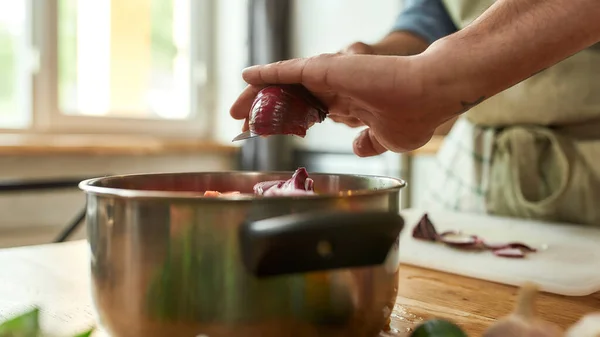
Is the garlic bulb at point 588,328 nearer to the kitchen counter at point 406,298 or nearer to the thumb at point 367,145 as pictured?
the kitchen counter at point 406,298

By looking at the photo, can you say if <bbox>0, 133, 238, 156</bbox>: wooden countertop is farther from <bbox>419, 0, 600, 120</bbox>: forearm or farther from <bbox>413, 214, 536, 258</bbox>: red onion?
<bbox>419, 0, 600, 120</bbox>: forearm

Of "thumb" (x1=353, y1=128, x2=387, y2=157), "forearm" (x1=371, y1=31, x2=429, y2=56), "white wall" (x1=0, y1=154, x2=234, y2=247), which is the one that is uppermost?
"forearm" (x1=371, y1=31, x2=429, y2=56)

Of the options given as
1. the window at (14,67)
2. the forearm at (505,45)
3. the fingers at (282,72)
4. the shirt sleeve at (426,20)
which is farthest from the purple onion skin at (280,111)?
the window at (14,67)

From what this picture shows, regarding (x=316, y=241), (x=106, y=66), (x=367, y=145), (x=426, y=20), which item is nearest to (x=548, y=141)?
(x=426, y=20)

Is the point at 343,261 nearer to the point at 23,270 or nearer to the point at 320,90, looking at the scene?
the point at 320,90

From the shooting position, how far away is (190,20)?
Answer: 2.66m

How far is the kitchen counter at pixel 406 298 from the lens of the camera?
49cm

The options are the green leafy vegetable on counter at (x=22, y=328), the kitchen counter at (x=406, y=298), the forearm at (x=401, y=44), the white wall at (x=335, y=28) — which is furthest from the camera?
the white wall at (x=335, y=28)

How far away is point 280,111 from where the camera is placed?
0.56 meters

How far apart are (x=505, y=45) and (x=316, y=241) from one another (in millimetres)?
310

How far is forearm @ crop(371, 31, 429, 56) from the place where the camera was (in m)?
0.98

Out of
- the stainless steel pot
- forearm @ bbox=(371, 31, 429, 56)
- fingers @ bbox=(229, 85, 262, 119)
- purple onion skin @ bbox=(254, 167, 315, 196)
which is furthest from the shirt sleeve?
the stainless steel pot

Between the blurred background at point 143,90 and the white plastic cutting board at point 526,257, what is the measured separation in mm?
963

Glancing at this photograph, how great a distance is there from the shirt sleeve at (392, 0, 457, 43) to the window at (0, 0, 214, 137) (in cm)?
146
